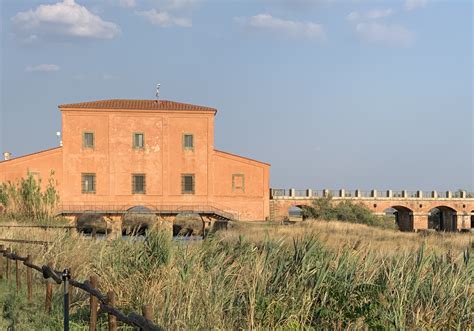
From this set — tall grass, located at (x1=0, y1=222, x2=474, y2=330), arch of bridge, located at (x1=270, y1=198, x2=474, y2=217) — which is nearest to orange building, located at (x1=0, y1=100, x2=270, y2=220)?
arch of bridge, located at (x1=270, y1=198, x2=474, y2=217)

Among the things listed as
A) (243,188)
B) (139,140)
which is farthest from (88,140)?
(243,188)

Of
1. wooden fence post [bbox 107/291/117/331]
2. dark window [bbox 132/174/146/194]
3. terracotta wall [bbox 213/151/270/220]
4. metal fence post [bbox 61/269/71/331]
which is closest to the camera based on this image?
wooden fence post [bbox 107/291/117/331]

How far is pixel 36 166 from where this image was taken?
4553 cm

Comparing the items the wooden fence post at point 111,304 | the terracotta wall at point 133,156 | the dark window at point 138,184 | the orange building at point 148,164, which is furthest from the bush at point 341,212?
the wooden fence post at point 111,304

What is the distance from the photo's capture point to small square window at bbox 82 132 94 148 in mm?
46719

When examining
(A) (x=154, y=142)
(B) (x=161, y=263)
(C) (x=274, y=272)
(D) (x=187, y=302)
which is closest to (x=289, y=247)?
(C) (x=274, y=272)

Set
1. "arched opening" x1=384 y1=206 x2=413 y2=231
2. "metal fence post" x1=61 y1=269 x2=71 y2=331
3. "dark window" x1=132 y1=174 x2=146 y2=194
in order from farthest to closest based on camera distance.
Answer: "arched opening" x1=384 y1=206 x2=413 y2=231 < "dark window" x1=132 y1=174 x2=146 y2=194 < "metal fence post" x1=61 y1=269 x2=71 y2=331

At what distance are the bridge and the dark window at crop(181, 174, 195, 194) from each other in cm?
986

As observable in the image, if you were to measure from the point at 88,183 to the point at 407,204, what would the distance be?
33.5m

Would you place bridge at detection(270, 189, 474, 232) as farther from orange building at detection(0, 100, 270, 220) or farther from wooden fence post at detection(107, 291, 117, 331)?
wooden fence post at detection(107, 291, 117, 331)

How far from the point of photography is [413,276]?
8.20m

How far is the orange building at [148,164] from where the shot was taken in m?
46.2

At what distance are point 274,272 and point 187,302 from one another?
1.75 m

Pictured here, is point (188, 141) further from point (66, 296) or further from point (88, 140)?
point (66, 296)
